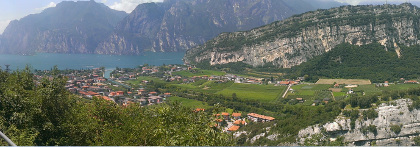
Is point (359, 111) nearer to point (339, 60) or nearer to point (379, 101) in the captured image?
point (379, 101)

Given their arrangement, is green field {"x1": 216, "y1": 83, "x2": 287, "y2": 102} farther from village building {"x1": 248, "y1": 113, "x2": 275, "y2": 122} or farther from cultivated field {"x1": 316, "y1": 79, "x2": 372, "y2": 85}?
village building {"x1": 248, "y1": 113, "x2": 275, "y2": 122}

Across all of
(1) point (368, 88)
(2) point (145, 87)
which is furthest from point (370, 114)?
(2) point (145, 87)

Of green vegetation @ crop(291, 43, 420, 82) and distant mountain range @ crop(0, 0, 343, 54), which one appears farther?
distant mountain range @ crop(0, 0, 343, 54)

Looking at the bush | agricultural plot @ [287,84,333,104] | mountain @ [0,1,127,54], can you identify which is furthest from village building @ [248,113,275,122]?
mountain @ [0,1,127,54]

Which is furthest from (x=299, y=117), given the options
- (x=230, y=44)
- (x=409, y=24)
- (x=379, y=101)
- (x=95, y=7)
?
(x=95, y=7)

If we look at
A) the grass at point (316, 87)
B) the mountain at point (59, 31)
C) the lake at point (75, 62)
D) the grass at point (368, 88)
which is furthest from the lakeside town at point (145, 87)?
the mountain at point (59, 31)

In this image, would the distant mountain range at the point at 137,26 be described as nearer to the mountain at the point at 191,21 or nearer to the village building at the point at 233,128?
the mountain at the point at 191,21

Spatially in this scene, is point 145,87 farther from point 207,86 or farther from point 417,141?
point 417,141
